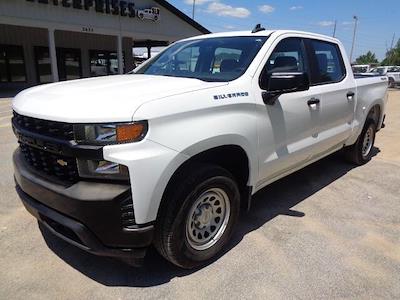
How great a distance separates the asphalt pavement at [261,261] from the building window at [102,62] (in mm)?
22418

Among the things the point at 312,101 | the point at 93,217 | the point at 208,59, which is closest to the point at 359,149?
the point at 312,101

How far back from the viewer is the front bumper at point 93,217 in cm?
233

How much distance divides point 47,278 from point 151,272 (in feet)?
2.61

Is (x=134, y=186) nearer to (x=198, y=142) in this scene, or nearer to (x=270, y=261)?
(x=198, y=142)

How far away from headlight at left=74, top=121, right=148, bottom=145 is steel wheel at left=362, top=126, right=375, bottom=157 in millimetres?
4613

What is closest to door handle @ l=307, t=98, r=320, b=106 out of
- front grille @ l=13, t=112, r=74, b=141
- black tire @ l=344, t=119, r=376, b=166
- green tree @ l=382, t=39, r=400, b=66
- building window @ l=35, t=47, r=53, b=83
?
black tire @ l=344, t=119, r=376, b=166

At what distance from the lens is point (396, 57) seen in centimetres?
7362

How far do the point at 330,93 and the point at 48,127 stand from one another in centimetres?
318

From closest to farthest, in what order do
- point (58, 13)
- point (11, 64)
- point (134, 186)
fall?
point (134, 186) < point (58, 13) < point (11, 64)

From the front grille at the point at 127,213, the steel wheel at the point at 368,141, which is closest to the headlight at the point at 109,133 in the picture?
the front grille at the point at 127,213

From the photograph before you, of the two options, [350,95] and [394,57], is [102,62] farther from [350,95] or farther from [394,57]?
[394,57]

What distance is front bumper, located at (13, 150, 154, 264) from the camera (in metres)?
2.33

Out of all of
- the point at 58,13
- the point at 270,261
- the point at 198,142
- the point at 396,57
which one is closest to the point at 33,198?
the point at 198,142

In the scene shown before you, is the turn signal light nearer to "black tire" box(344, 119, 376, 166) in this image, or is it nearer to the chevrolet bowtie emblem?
the chevrolet bowtie emblem
